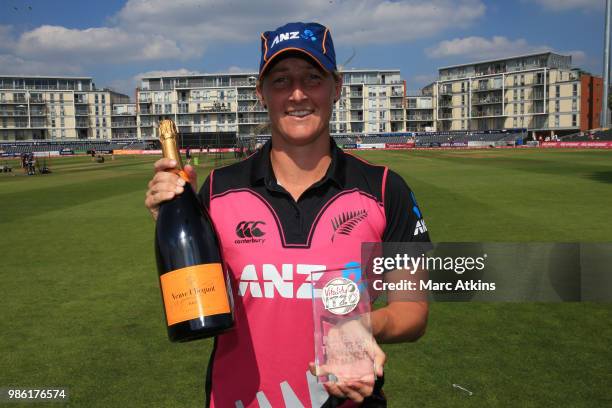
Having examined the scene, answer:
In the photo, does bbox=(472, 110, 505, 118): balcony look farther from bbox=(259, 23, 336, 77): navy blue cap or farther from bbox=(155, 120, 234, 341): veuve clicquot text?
bbox=(155, 120, 234, 341): veuve clicquot text

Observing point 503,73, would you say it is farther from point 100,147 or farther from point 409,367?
point 409,367

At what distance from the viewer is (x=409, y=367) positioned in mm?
5105

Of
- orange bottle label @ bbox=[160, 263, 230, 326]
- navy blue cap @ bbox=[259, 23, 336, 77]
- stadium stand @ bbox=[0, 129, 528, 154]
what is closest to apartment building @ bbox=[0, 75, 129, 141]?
stadium stand @ bbox=[0, 129, 528, 154]

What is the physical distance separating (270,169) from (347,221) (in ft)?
1.71

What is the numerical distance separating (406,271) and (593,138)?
91083mm

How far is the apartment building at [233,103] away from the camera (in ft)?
370

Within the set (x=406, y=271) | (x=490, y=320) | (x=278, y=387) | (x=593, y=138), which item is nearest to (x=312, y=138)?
(x=406, y=271)

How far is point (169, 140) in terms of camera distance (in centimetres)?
276

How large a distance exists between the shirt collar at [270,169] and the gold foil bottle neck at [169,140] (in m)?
0.41

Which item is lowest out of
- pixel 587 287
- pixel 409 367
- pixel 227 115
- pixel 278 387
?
pixel 409 367

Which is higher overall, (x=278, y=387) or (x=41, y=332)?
(x=278, y=387)

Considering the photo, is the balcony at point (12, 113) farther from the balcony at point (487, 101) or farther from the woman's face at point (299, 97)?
the woman's face at point (299, 97)

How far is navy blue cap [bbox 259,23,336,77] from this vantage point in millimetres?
2404

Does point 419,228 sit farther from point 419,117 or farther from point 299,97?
point 419,117
